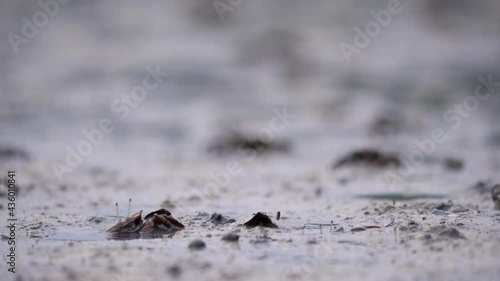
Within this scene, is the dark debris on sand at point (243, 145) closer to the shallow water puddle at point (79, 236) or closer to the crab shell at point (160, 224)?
the crab shell at point (160, 224)

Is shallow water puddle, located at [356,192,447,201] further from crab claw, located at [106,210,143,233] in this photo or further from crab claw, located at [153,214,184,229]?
crab claw, located at [106,210,143,233]

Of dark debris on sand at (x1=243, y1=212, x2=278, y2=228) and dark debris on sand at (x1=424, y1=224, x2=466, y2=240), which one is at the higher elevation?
dark debris on sand at (x1=243, y1=212, x2=278, y2=228)

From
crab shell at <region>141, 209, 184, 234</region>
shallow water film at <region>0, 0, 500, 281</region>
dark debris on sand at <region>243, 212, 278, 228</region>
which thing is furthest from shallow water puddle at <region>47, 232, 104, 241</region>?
dark debris on sand at <region>243, 212, 278, 228</region>

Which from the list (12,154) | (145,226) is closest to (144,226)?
(145,226)

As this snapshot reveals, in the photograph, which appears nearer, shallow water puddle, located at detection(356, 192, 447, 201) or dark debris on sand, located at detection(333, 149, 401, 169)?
shallow water puddle, located at detection(356, 192, 447, 201)

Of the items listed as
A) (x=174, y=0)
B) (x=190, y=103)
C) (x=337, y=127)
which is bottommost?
(x=337, y=127)

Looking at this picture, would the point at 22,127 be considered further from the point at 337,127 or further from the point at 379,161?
the point at 379,161

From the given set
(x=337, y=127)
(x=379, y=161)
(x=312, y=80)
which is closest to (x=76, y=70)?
(x=312, y=80)
